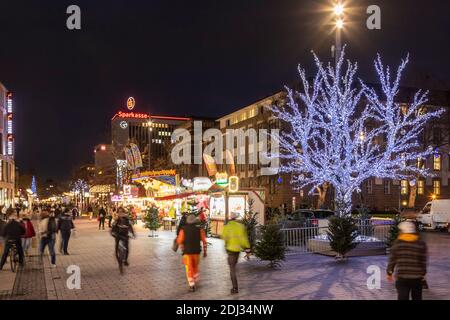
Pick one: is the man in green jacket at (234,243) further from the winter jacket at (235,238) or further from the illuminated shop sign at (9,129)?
the illuminated shop sign at (9,129)

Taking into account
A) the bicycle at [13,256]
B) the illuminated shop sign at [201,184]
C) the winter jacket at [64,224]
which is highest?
the illuminated shop sign at [201,184]

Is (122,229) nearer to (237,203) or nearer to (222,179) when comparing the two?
(237,203)

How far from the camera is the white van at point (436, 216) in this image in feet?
102

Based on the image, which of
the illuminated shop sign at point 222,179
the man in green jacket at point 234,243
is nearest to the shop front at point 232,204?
the illuminated shop sign at point 222,179

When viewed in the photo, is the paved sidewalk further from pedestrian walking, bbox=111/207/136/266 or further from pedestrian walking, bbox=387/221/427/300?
pedestrian walking, bbox=387/221/427/300

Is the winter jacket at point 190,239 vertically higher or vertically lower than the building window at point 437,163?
lower

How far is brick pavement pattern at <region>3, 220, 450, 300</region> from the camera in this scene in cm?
1039

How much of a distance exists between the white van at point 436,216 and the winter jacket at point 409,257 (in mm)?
25029

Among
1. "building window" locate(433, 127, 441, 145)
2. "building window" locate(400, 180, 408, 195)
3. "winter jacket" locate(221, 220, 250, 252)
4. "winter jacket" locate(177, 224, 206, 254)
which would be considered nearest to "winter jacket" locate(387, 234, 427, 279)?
"winter jacket" locate(221, 220, 250, 252)

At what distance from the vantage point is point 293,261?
15727 mm

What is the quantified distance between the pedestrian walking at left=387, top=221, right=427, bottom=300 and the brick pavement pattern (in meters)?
2.61

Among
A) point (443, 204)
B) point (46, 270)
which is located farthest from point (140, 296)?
point (443, 204)
